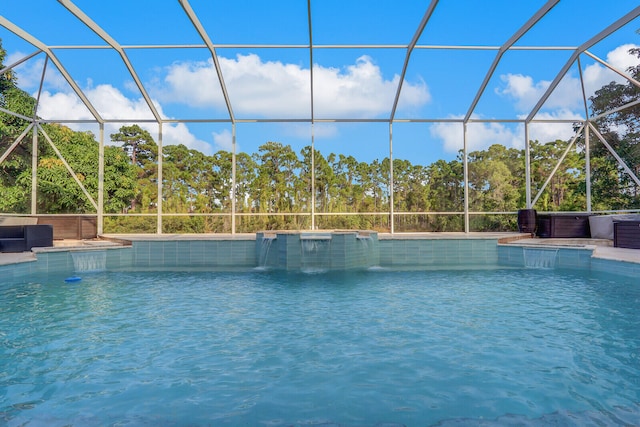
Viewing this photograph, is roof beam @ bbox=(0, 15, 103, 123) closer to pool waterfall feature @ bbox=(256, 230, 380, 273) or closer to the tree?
pool waterfall feature @ bbox=(256, 230, 380, 273)

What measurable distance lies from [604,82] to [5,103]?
17.2 metres

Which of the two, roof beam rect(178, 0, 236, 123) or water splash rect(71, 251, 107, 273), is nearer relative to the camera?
Result: roof beam rect(178, 0, 236, 123)

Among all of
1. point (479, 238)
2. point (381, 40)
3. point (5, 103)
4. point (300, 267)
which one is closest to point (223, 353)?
point (300, 267)

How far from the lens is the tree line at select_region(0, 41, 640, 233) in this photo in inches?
460

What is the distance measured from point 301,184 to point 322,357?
10817mm

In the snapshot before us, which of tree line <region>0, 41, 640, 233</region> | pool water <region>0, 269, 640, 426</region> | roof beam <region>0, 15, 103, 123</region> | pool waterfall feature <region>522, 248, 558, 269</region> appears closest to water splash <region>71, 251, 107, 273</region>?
pool water <region>0, 269, 640, 426</region>

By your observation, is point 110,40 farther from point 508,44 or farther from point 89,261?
point 508,44

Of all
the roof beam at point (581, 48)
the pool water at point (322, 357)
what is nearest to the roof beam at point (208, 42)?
the pool water at point (322, 357)

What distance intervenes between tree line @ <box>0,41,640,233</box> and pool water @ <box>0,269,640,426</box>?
748cm

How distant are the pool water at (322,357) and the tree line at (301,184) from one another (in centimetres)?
748

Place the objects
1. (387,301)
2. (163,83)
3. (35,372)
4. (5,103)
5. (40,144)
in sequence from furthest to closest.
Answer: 1. (163,83)
2. (40,144)
3. (5,103)
4. (387,301)
5. (35,372)

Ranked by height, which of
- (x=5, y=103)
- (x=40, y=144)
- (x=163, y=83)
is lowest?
(x=40, y=144)

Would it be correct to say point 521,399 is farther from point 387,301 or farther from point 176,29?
Result: point 176,29

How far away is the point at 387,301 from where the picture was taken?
15.7 feet
